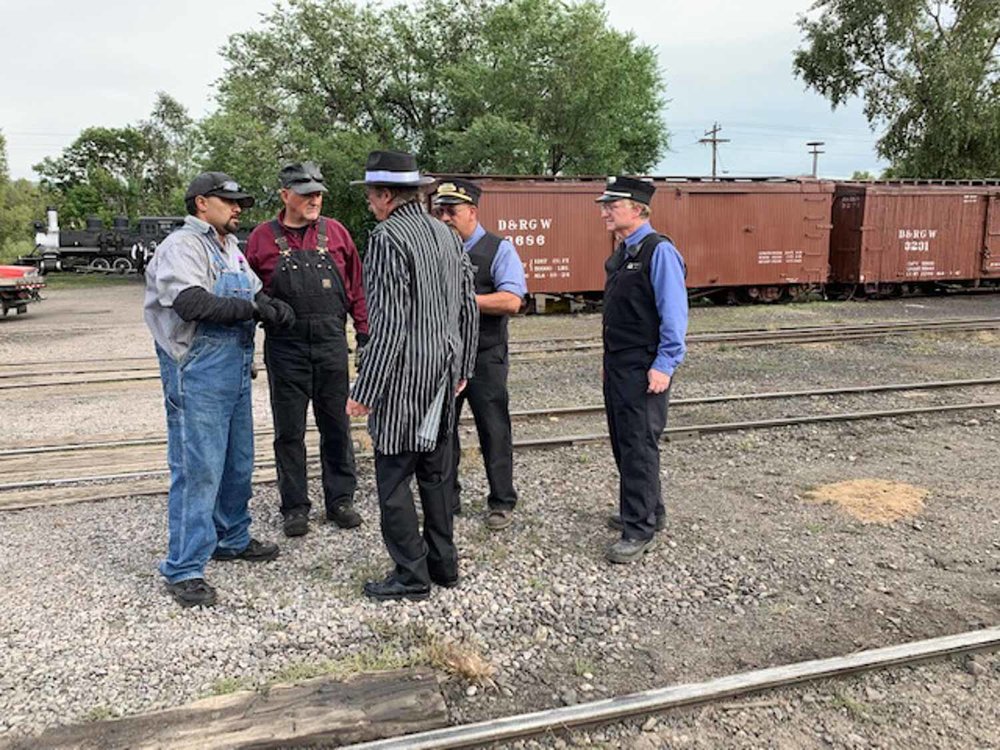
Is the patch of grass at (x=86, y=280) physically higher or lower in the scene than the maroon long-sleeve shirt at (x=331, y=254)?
lower

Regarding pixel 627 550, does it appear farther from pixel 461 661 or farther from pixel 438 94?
pixel 438 94

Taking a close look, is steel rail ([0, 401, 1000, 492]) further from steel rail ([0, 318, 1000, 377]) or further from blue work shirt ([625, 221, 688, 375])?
steel rail ([0, 318, 1000, 377])

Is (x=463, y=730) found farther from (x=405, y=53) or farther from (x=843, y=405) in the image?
(x=405, y=53)

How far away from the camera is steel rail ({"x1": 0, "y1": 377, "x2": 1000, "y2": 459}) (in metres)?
6.67

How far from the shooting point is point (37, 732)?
2.79 meters

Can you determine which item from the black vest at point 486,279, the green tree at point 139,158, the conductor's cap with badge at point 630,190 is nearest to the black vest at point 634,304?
the conductor's cap with badge at point 630,190

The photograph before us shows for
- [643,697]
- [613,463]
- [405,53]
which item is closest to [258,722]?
[643,697]

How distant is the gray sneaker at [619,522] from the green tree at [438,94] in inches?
858

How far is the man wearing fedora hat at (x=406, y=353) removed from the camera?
3566 mm

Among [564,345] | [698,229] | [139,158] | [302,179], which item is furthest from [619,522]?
[139,158]

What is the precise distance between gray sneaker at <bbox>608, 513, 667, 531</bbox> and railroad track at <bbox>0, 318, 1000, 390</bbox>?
6656 mm

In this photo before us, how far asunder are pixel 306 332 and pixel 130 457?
286cm

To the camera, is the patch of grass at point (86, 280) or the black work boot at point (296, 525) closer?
the black work boot at point (296, 525)

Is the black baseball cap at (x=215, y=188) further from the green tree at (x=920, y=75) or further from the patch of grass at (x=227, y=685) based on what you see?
the green tree at (x=920, y=75)
